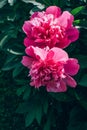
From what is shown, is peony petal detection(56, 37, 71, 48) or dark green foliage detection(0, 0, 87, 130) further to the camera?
dark green foliage detection(0, 0, 87, 130)

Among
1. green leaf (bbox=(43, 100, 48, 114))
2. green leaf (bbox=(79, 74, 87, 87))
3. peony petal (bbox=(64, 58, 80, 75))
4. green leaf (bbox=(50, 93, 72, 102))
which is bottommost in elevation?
green leaf (bbox=(43, 100, 48, 114))

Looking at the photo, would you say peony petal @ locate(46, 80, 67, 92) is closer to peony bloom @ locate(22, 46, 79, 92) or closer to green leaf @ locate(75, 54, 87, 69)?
peony bloom @ locate(22, 46, 79, 92)

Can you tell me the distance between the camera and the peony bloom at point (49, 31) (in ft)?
4.48

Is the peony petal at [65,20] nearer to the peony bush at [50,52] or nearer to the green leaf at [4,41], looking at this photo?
the peony bush at [50,52]

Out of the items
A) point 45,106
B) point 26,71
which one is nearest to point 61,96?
point 45,106

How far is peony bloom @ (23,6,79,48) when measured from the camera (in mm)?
1364

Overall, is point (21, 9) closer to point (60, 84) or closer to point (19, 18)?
point (19, 18)

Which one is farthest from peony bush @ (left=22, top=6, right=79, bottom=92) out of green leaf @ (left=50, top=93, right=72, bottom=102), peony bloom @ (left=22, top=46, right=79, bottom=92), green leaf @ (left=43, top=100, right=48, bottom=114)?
green leaf @ (left=43, top=100, right=48, bottom=114)

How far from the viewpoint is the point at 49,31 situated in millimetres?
1367

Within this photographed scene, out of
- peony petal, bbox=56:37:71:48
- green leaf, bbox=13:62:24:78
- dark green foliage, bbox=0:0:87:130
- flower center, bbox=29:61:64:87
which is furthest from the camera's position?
green leaf, bbox=13:62:24:78

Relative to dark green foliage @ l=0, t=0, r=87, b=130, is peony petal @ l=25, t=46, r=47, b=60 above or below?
above

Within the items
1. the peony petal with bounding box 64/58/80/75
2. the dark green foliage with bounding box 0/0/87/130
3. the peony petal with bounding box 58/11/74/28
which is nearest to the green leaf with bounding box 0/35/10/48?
the dark green foliage with bounding box 0/0/87/130

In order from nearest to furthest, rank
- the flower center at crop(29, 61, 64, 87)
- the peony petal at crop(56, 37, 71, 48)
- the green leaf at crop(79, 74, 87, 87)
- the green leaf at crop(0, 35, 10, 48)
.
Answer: the flower center at crop(29, 61, 64, 87), the peony petal at crop(56, 37, 71, 48), the green leaf at crop(79, 74, 87, 87), the green leaf at crop(0, 35, 10, 48)

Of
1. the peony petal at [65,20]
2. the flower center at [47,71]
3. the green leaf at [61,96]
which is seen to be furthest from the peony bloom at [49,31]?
the green leaf at [61,96]
